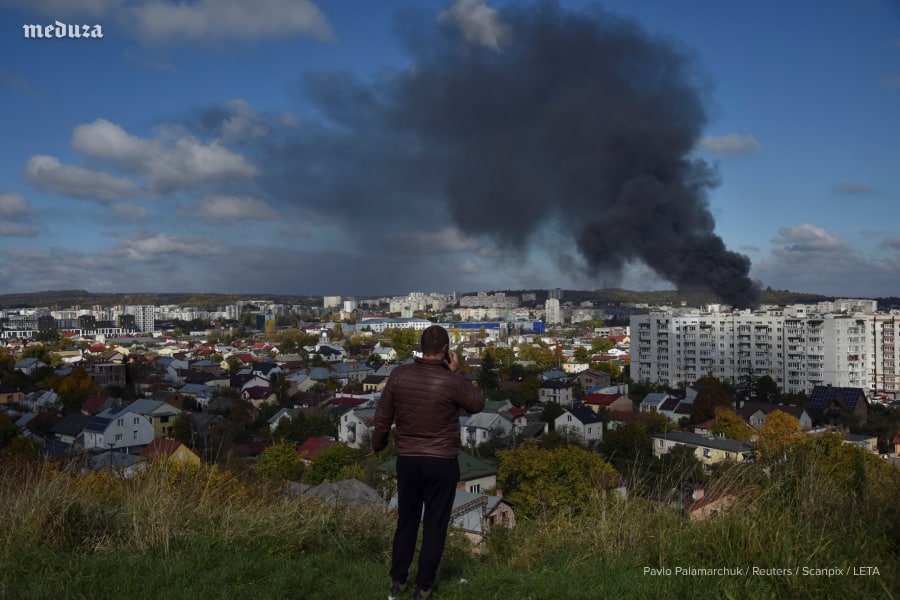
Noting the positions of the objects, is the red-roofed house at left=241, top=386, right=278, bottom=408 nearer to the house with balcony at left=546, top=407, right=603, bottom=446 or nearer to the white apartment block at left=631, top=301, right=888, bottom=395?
the house with balcony at left=546, top=407, right=603, bottom=446

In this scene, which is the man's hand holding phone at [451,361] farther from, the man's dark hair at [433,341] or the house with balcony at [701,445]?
the house with balcony at [701,445]

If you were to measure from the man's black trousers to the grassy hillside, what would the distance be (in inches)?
6.4

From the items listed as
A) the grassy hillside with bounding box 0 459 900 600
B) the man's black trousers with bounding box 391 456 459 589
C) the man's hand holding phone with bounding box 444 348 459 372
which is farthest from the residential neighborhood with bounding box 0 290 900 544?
the man's hand holding phone with bounding box 444 348 459 372

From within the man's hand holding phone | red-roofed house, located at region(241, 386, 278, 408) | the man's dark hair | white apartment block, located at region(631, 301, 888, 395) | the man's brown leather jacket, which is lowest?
red-roofed house, located at region(241, 386, 278, 408)

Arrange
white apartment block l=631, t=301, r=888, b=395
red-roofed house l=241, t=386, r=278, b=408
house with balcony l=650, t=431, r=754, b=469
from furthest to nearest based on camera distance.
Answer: white apartment block l=631, t=301, r=888, b=395
red-roofed house l=241, t=386, r=278, b=408
house with balcony l=650, t=431, r=754, b=469

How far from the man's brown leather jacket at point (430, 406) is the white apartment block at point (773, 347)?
1282 inches

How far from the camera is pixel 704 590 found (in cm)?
223

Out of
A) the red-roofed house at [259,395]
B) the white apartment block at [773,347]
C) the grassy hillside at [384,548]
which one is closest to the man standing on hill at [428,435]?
the grassy hillside at [384,548]

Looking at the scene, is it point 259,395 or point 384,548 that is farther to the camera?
point 259,395

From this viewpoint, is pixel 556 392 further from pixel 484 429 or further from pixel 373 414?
pixel 373 414

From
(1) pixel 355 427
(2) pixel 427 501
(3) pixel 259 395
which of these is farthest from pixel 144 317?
(2) pixel 427 501

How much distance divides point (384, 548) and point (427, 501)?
1101 millimetres

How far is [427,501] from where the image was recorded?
2.40 meters

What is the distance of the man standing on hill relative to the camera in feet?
7.66
